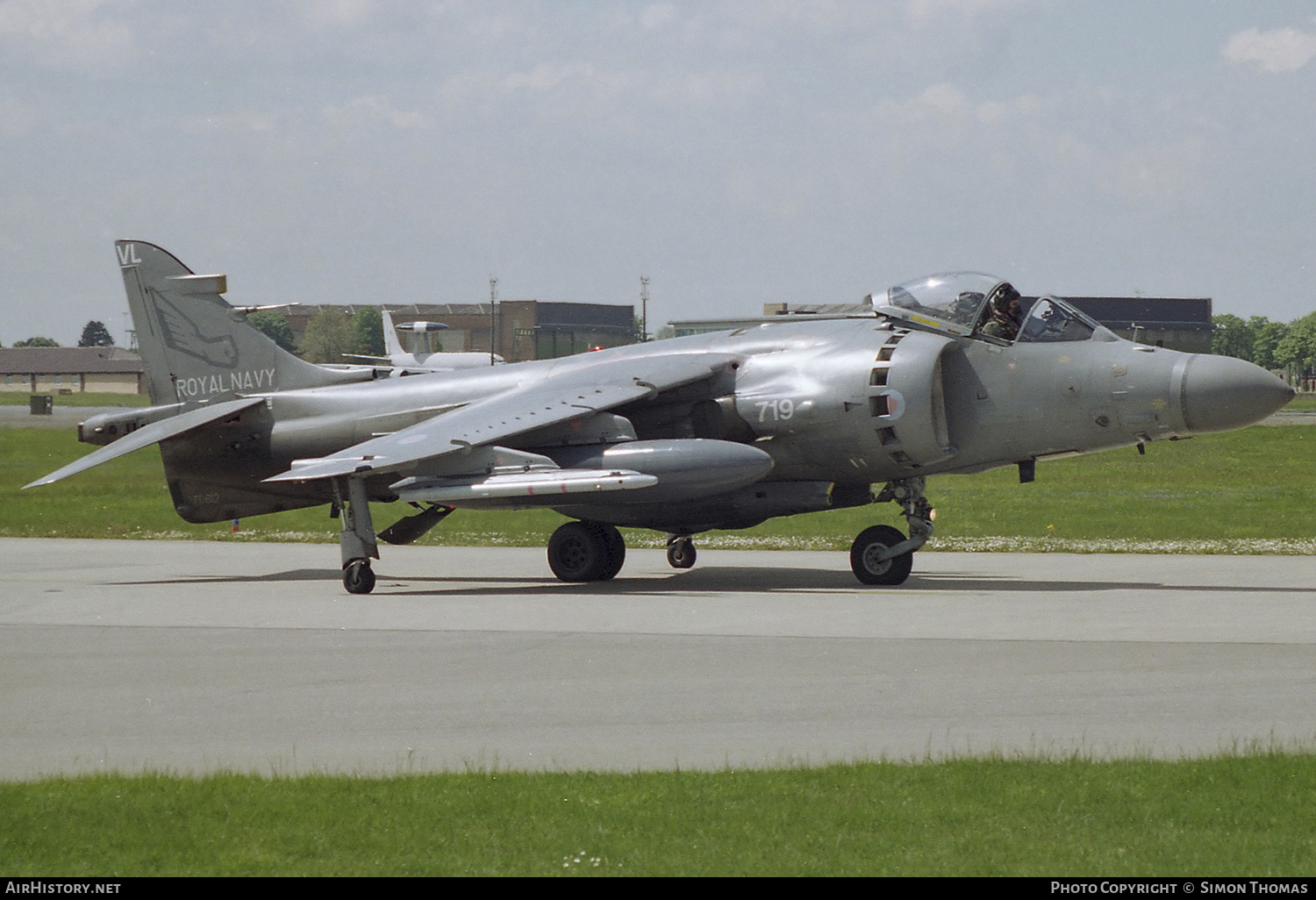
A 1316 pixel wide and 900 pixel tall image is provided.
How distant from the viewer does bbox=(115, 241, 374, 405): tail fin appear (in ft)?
60.5

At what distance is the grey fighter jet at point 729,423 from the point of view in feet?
49.5

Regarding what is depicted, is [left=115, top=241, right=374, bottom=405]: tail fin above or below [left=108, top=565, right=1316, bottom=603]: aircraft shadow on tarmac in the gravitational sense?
above

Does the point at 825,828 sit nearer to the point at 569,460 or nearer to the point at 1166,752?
the point at 1166,752

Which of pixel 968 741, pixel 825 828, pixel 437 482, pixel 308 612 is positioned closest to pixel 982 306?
pixel 437 482

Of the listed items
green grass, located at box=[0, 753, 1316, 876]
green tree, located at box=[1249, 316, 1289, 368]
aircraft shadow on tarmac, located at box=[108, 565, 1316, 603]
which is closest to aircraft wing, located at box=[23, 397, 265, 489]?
aircraft shadow on tarmac, located at box=[108, 565, 1316, 603]

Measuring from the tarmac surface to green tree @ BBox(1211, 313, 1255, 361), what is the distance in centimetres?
13091

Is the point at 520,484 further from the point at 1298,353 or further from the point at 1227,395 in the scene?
the point at 1298,353

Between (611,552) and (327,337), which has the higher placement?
(327,337)

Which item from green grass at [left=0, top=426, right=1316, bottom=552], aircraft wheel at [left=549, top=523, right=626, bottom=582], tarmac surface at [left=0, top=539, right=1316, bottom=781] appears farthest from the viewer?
green grass at [left=0, top=426, right=1316, bottom=552]

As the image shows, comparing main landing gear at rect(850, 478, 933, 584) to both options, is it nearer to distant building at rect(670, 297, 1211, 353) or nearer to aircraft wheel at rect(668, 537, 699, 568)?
aircraft wheel at rect(668, 537, 699, 568)

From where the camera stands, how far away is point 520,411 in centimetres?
1598

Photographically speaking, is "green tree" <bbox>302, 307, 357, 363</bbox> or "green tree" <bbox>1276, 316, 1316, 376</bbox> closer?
"green tree" <bbox>302, 307, 357, 363</bbox>

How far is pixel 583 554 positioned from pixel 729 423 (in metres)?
2.31

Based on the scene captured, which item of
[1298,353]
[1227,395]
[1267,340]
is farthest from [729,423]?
[1267,340]
